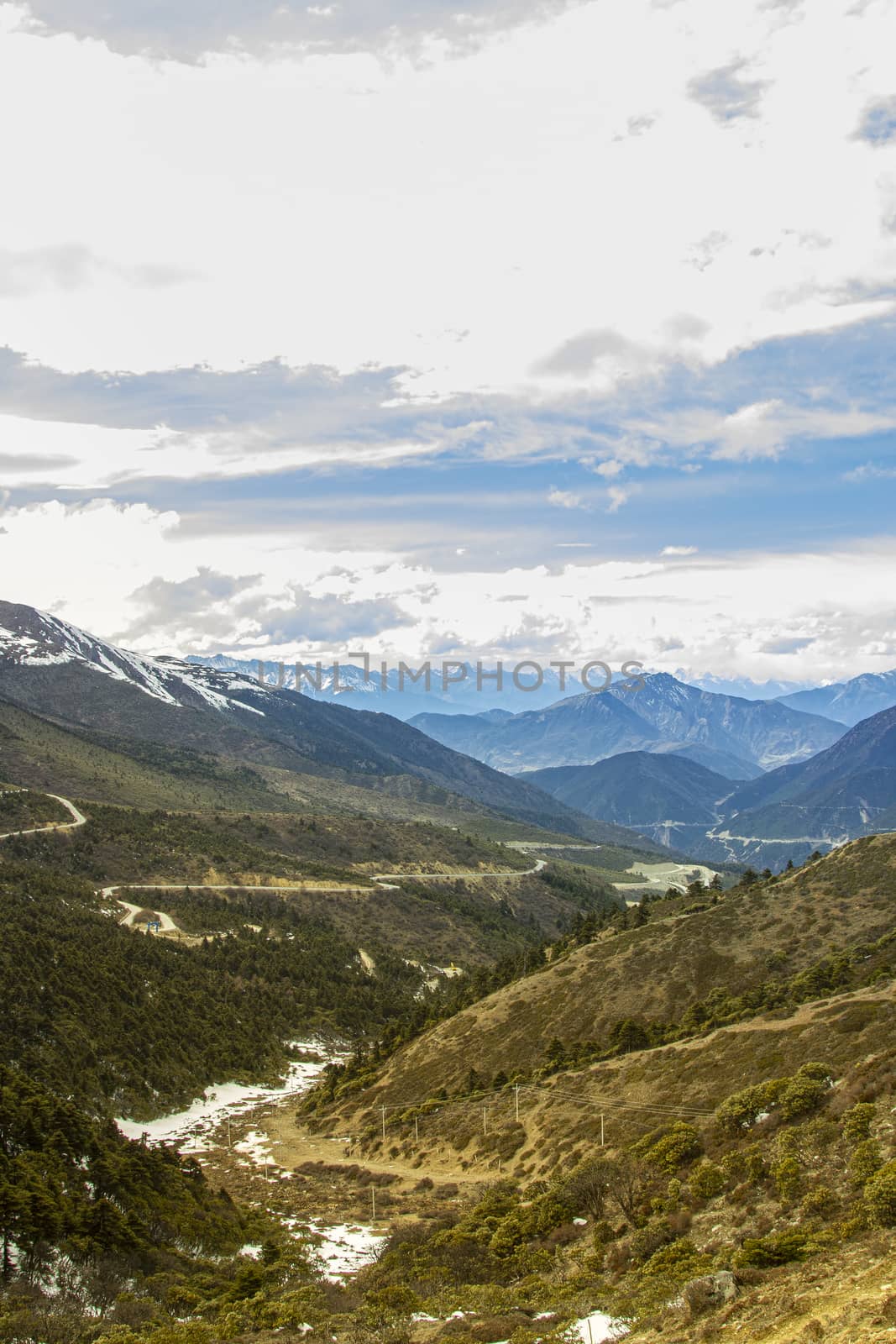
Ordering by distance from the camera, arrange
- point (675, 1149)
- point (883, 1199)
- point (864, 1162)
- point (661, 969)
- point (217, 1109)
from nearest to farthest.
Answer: point (883, 1199) → point (864, 1162) → point (675, 1149) → point (661, 969) → point (217, 1109)

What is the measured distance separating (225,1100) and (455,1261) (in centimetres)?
5160

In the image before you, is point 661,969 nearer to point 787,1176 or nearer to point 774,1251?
point 787,1176

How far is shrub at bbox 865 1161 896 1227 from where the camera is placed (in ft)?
71.6

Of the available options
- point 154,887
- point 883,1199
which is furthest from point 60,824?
point 883,1199

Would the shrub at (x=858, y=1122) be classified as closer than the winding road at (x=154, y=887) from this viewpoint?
Yes

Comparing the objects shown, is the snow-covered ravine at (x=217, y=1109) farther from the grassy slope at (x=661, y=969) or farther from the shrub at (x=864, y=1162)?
the shrub at (x=864, y=1162)

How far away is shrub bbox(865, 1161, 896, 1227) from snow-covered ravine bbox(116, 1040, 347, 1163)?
151 ft

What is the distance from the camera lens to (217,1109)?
72562 millimetres

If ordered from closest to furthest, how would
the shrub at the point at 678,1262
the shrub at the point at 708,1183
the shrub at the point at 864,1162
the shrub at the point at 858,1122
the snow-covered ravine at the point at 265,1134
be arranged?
the shrub at the point at 678,1262, the shrub at the point at 864,1162, the shrub at the point at 858,1122, the shrub at the point at 708,1183, the snow-covered ravine at the point at 265,1134

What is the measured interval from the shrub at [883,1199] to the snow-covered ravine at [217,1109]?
4611 cm

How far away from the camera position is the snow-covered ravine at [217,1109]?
61.2 metres

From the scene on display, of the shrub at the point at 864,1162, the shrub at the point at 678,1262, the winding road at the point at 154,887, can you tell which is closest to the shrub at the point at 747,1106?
the shrub at the point at 864,1162

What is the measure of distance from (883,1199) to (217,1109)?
63971 millimetres

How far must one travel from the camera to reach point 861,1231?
21.9 metres
